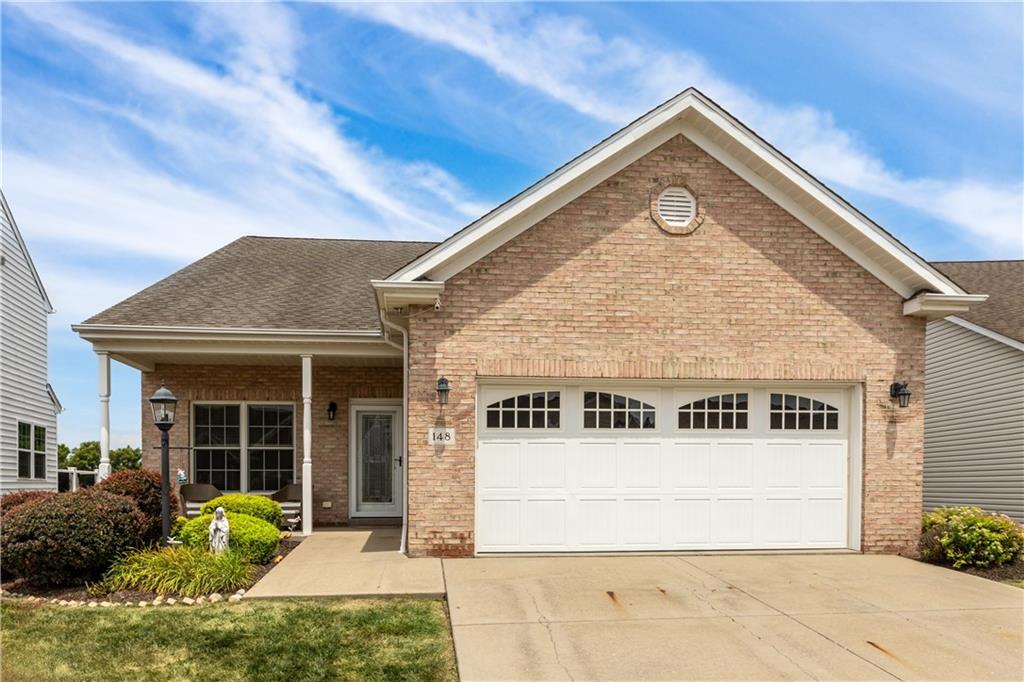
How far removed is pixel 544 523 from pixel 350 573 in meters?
2.72

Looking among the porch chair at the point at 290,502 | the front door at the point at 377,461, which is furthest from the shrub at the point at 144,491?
the front door at the point at 377,461

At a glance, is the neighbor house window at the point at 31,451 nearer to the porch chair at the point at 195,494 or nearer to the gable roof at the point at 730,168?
the porch chair at the point at 195,494

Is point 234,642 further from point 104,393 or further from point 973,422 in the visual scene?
point 973,422

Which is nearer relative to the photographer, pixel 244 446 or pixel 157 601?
pixel 157 601

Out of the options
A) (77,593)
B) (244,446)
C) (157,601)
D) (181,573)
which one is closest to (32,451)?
(244,446)

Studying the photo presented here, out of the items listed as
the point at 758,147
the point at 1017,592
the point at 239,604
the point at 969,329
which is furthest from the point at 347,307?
the point at 969,329

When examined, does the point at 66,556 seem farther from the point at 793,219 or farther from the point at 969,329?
the point at 969,329

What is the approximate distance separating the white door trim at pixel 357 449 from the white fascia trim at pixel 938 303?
890cm

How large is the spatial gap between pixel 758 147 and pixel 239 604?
8.59 meters

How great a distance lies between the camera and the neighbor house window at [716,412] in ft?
34.1

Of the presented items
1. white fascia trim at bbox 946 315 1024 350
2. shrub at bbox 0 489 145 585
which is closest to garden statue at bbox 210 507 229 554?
shrub at bbox 0 489 145 585

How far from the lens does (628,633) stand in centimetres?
657

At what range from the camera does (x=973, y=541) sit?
31.7 ft

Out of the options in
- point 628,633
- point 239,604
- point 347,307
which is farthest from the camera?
point 347,307
